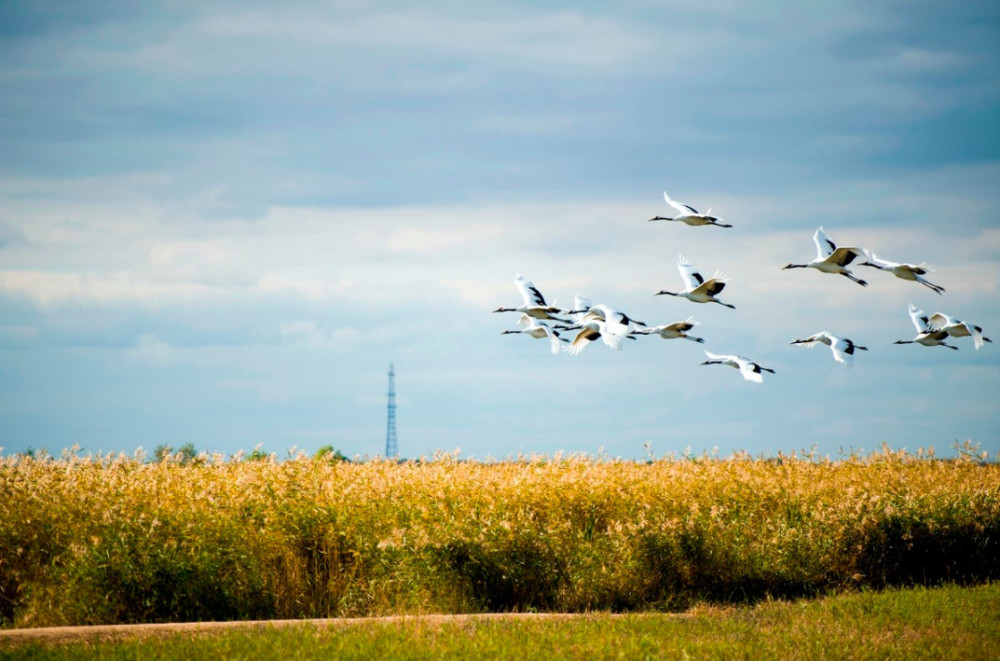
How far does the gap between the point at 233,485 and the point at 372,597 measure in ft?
8.10

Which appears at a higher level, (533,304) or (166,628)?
(533,304)

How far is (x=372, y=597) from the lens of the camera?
→ 398 inches

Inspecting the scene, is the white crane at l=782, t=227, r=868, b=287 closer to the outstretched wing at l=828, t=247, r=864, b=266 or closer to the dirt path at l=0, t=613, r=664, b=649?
the outstretched wing at l=828, t=247, r=864, b=266

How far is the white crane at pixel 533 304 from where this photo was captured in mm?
13517

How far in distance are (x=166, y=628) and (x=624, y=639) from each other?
4.04m

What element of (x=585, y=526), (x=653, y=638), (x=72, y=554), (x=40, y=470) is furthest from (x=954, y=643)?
(x=40, y=470)

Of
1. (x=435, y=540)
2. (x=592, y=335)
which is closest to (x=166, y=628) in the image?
(x=435, y=540)

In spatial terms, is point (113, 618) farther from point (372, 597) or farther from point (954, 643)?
point (954, 643)

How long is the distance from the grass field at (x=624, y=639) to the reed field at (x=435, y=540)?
3.10 feet

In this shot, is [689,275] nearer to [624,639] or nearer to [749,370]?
[749,370]

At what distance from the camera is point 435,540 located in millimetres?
9953

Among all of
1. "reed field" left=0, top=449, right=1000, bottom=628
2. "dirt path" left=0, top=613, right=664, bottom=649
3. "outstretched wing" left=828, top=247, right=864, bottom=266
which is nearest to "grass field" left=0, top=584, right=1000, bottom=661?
"dirt path" left=0, top=613, right=664, bottom=649

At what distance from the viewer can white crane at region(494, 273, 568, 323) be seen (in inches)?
532

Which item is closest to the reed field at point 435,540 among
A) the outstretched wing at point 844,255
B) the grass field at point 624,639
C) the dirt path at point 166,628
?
the dirt path at point 166,628
